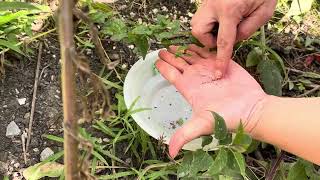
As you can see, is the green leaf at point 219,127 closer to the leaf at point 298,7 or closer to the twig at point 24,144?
the twig at point 24,144

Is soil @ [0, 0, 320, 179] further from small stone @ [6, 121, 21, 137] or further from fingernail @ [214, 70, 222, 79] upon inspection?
fingernail @ [214, 70, 222, 79]

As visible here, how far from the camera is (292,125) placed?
1.43 m

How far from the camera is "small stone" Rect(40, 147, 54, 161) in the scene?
163cm

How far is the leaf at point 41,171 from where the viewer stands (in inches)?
61.3

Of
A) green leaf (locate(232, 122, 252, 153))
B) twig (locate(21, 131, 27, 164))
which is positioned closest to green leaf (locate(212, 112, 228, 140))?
green leaf (locate(232, 122, 252, 153))

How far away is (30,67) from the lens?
181 cm

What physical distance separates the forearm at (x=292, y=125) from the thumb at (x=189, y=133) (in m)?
0.14

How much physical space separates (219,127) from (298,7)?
3.41 feet

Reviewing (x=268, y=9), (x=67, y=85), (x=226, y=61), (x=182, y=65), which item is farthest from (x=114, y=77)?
(x=67, y=85)

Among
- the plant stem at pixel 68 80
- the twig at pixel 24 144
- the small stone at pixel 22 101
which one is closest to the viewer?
the plant stem at pixel 68 80

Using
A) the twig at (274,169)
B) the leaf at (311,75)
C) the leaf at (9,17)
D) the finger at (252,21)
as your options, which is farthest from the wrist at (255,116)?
the leaf at (9,17)

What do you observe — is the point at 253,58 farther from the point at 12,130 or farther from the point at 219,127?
the point at 12,130

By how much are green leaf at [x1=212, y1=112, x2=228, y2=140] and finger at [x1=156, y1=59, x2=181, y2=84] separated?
525mm

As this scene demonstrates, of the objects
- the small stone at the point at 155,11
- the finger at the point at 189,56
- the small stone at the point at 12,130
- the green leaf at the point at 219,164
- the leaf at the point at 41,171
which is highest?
the small stone at the point at 155,11
